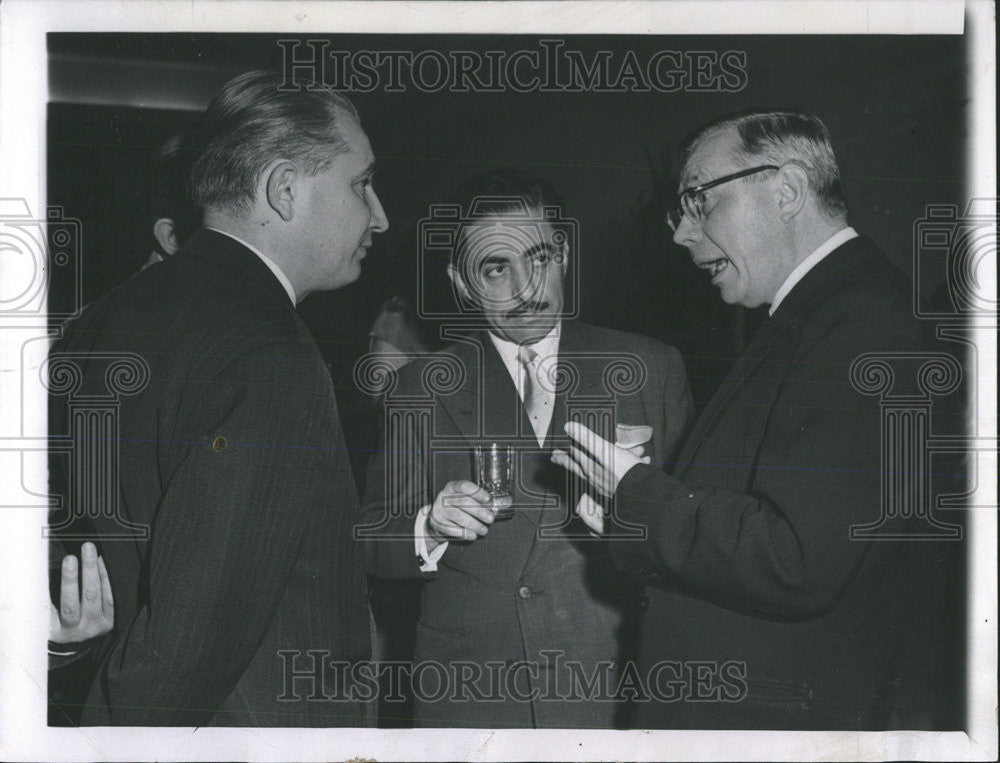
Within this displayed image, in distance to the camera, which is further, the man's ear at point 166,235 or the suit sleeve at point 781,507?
the man's ear at point 166,235

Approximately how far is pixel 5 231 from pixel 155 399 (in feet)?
1.75

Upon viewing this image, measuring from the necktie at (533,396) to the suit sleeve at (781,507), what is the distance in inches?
8.2

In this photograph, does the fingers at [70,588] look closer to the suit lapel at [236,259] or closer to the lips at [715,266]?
the suit lapel at [236,259]

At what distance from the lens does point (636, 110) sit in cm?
206

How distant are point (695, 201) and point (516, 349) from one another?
50cm

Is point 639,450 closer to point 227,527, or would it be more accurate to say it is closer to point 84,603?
point 227,527

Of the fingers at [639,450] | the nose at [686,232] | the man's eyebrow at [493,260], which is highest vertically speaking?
the nose at [686,232]

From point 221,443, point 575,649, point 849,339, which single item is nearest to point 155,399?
point 221,443

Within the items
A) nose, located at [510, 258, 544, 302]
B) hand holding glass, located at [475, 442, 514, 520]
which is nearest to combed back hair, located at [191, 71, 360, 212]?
nose, located at [510, 258, 544, 302]

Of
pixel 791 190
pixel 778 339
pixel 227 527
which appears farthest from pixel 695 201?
pixel 227 527

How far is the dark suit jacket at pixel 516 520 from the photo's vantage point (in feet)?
6.52

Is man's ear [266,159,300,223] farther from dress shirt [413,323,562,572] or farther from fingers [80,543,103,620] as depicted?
fingers [80,543,103,620]

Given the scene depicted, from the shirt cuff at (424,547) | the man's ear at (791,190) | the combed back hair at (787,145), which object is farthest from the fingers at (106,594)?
the man's ear at (791,190)

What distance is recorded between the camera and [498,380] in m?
2.02
